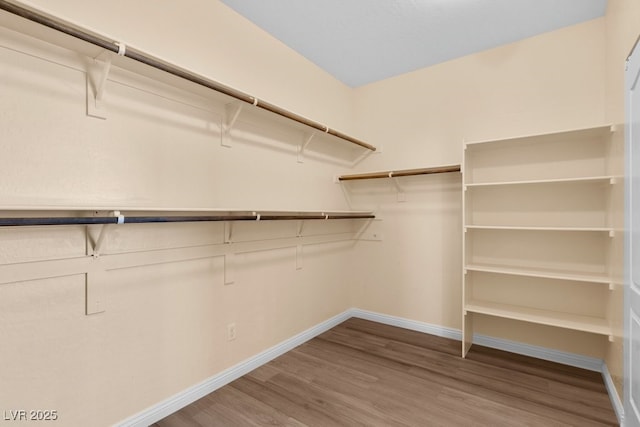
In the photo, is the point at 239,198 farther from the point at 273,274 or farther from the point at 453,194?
the point at 453,194

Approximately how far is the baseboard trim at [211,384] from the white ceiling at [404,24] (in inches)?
105

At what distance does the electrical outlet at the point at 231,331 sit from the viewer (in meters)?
2.27

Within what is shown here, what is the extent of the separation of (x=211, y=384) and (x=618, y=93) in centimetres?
330

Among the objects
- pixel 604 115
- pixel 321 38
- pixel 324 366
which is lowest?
pixel 324 366

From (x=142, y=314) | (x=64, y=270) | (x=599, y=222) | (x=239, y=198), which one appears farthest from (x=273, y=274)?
(x=599, y=222)

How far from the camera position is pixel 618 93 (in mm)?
1978

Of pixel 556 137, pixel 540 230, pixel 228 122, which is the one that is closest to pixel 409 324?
pixel 540 230

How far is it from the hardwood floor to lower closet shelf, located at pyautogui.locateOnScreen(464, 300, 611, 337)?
42 cm

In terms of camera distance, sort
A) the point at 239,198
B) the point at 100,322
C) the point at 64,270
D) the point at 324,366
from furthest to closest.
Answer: the point at 324,366 < the point at 239,198 < the point at 100,322 < the point at 64,270

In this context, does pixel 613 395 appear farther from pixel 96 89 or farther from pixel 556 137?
pixel 96 89

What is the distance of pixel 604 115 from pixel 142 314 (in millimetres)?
3542

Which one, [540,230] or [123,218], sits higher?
[123,218]

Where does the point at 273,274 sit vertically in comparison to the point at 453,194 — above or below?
below

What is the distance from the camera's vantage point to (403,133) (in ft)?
11.1
